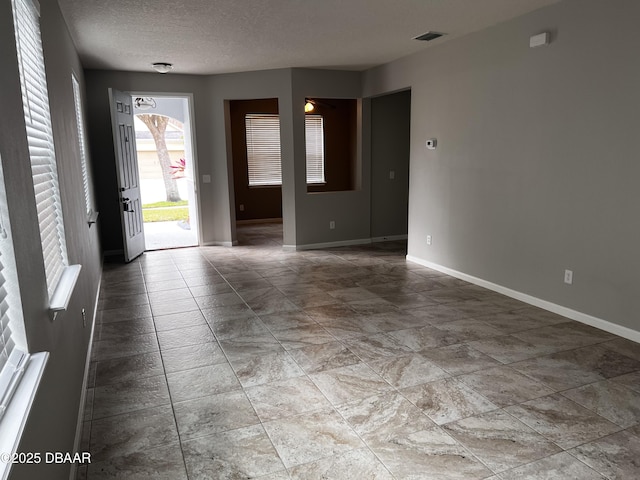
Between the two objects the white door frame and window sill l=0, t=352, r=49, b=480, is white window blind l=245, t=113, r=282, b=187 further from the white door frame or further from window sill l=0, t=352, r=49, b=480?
window sill l=0, t=352, r=49, b=480

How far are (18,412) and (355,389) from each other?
189 centimetres

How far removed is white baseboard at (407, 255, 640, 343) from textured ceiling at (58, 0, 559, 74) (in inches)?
97.9

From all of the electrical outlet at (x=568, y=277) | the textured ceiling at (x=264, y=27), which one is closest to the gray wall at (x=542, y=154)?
the electrical outlet at (x=568, y=277)

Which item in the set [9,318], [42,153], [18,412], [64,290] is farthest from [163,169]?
[18,412]

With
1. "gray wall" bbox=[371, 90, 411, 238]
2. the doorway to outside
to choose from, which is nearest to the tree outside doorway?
the doorway to outside

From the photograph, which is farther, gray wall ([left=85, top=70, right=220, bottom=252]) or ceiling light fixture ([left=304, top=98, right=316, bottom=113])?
ceiling light fixture ([left=304, top=98, right=316, bottom=113])

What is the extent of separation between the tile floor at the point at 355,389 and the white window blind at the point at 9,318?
94 centimetres

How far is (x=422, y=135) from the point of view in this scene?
5.62m

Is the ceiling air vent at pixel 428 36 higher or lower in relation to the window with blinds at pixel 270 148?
higher

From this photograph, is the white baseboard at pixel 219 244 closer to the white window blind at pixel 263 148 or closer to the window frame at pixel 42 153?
the white window blind at pixel 263 148

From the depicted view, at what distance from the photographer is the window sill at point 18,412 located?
106 centimetres

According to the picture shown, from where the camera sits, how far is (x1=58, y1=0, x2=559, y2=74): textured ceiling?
12.1ft

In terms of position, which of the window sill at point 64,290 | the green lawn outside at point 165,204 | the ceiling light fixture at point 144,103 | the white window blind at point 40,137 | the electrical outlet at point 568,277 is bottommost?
the green lawn outside at point 165,204

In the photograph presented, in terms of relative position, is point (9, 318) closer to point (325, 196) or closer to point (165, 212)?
point (325, 196)
